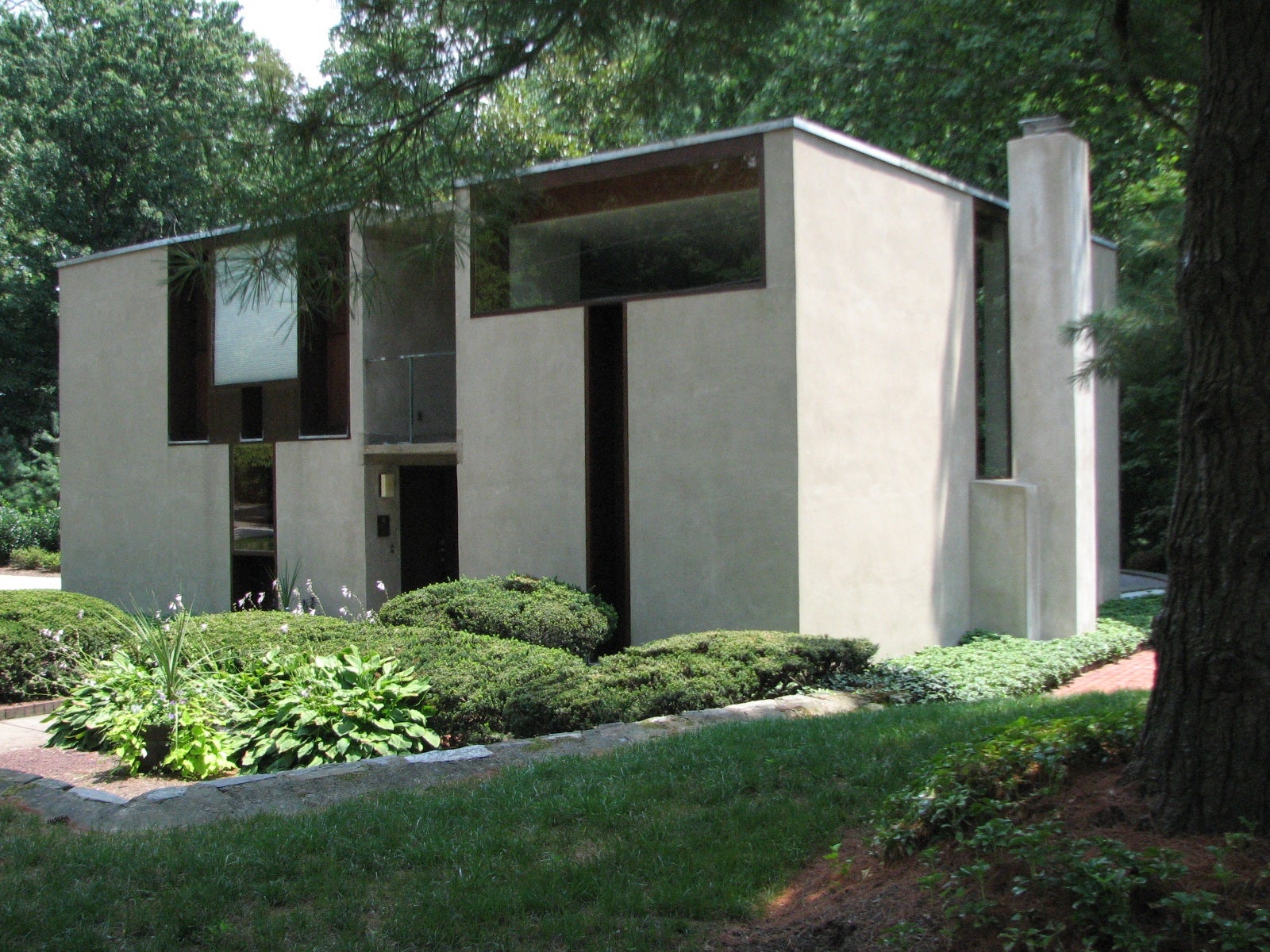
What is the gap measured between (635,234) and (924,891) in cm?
966

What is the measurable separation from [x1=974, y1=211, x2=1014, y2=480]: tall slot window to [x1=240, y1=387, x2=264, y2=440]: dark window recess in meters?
9.80

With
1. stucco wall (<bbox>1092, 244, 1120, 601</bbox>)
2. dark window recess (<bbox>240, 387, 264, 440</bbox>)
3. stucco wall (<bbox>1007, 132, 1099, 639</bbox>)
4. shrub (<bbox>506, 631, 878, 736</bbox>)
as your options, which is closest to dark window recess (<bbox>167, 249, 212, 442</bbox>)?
dark window recess (<bbox>240, 387, 264, 440</bbox>)

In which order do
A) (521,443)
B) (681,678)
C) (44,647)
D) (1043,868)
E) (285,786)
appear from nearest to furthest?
(1043,868)
(285,786)
(681,678)
(44,647)
(521,443)

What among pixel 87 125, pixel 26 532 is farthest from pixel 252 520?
pixel 87 125

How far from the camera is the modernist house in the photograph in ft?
39.4

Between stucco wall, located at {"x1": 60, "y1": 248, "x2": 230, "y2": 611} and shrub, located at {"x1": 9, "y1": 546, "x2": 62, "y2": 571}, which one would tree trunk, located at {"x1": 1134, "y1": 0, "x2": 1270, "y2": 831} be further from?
shrub, located at {"x1": 9, "y1": 546, "x2": 62, "y2": 571}

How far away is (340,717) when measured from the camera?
8234mm

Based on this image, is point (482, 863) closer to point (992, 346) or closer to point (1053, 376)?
point (1053, 376)

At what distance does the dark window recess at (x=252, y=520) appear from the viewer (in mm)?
16016

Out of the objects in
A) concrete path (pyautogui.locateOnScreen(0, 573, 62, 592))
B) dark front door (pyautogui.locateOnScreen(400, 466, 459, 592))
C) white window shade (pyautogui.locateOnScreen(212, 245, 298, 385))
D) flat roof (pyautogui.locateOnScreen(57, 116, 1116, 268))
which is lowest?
concrete path (pyautogui.locateOnScreen(0, 573, 62, 592))

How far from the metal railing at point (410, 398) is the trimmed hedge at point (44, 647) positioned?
4427mm

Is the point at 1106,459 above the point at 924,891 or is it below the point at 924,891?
above

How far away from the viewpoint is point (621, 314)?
42.4ft

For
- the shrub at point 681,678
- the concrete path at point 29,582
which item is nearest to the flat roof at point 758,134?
the shrub at point 681,678
